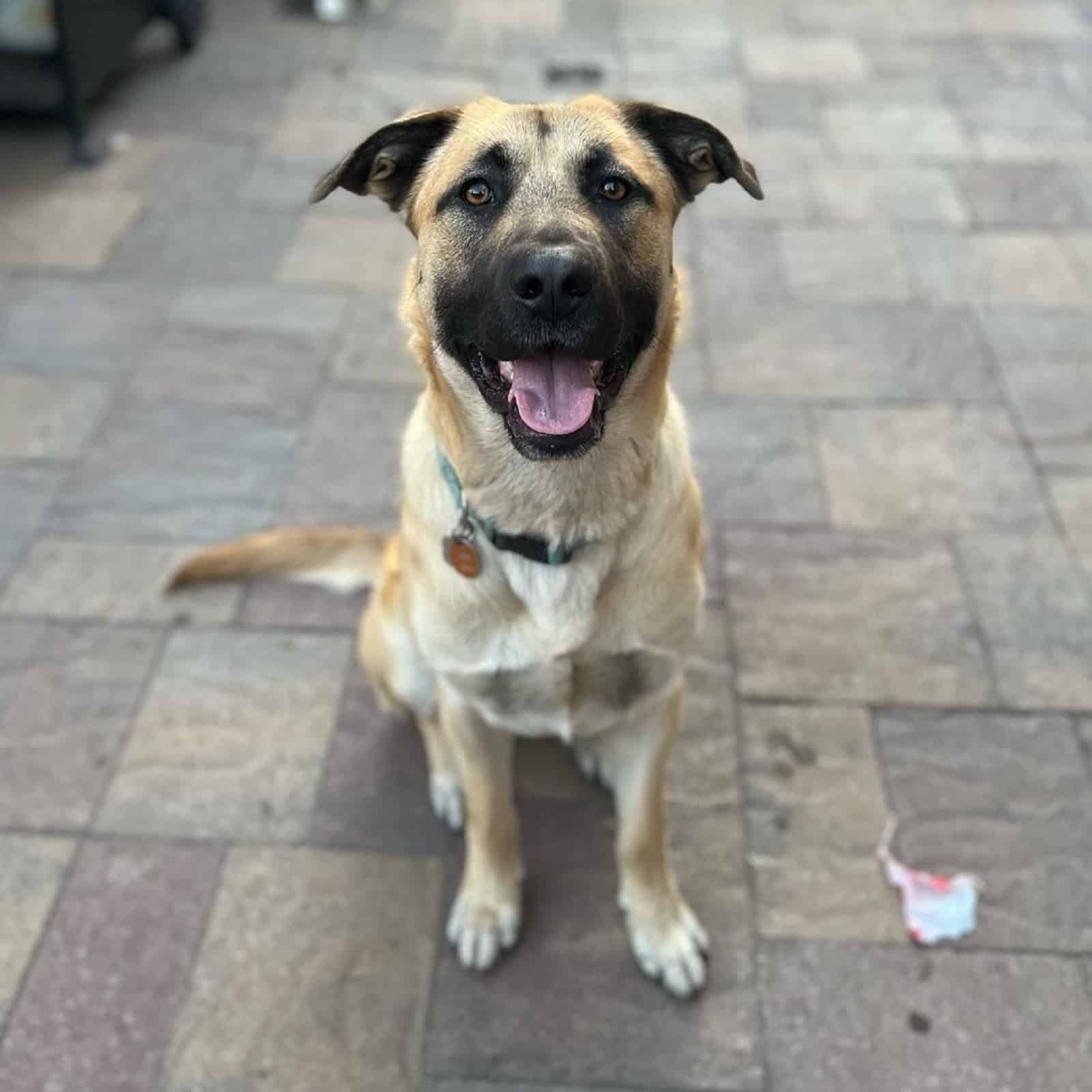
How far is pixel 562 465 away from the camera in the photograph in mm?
1997

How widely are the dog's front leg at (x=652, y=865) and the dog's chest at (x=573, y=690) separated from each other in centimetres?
9

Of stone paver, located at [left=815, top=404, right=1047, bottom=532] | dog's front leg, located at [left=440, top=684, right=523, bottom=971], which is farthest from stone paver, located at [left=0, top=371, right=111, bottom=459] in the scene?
stone paver, located at [left=815, top=404, right=1047, bottom=532]

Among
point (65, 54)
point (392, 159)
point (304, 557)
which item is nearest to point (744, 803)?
point (304, 557)

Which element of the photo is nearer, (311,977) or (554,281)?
(554,281)

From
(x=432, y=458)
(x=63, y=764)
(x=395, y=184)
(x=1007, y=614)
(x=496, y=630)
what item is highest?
(x=395, y=184)

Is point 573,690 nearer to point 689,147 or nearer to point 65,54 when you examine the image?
point 689,147

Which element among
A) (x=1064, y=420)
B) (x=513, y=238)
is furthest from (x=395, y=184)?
(x=1064, y=420)

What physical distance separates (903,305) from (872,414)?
2.92ft

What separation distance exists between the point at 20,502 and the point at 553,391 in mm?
2573

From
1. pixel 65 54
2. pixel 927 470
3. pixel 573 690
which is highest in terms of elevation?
pixel 573 690

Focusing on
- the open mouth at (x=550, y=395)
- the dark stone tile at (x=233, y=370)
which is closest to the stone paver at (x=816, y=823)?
the open mouth at (x=550, y=395)

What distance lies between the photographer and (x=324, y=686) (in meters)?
3.08

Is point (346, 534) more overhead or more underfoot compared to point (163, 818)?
more overhead

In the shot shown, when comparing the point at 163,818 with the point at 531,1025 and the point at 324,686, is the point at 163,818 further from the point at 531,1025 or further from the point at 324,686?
the point at 531,1025
